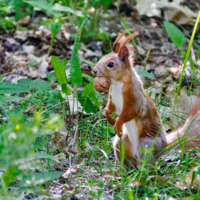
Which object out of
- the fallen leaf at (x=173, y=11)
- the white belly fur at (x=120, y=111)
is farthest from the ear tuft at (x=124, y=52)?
the fallen leaf at (x=173, y=11)

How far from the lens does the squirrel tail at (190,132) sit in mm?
2549

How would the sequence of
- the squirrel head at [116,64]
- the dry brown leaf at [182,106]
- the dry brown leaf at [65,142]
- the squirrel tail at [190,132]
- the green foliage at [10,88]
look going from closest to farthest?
the squirrel head at [116,64], the squirrel tail at [190,132], the green foliage at [10,88], the dry brown leaf at [65,142], the dry brown leaf at [182,106]

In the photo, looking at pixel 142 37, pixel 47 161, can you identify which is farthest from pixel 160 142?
pixel 142 37

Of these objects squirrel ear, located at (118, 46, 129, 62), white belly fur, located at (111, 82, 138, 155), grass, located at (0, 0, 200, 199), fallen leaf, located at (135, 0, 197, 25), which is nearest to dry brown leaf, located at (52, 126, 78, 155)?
grass, located at (0, 0, 200, 199)

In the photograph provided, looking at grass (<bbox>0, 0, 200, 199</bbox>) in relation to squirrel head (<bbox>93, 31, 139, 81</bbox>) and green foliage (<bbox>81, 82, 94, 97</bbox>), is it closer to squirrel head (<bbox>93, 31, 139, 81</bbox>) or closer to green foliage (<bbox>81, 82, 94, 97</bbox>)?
green foliage (<bbox>81, 82, 94, 97</bbox>)

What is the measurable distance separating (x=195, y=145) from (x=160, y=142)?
0.27 metres

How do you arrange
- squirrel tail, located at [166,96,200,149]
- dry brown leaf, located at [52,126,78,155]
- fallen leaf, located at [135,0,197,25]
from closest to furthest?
squirrel tail, located at [166,96,200,149]
dry brown leaf, located at [52,126,78,155]
fallen leaf, located at [135,0,197,25]

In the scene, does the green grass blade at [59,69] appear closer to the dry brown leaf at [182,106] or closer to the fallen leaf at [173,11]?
the dry brown leaf at [182,106]

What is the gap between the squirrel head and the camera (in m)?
2.40

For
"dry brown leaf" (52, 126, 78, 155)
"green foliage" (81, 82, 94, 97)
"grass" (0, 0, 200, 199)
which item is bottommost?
"dry brown leaf" (52, 126, 78, 155)

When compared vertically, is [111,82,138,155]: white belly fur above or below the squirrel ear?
below

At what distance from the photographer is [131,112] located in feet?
7.88

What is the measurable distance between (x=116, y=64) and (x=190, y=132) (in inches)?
30.2

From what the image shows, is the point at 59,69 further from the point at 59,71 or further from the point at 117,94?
the point at 117,94
